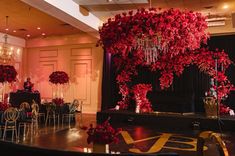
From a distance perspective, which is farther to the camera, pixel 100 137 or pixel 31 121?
pixel 31 121

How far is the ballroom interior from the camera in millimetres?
3279

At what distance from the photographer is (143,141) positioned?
4.99 metres

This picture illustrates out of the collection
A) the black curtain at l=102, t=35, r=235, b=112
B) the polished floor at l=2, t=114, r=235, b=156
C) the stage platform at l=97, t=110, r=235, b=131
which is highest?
the black curtain at l=102, t=35, r=235, b=112

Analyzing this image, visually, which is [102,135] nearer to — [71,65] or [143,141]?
[143,141]

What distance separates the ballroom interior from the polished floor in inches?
0.8

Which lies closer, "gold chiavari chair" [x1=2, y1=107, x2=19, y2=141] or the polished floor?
the polished floor

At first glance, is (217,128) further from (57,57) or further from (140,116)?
(57,57)

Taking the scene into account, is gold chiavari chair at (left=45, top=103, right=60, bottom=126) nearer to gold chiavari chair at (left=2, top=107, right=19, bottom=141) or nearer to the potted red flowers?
gold chiavari chair at (left=2, top=107, right=19, bottom=141)

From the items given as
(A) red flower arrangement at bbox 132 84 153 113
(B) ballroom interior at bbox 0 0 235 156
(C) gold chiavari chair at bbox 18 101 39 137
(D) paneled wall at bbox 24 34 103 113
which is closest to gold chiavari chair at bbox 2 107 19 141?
(B) ballroom interior at bbox 0 0 235 156

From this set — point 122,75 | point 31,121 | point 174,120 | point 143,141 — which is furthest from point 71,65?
point 143,141

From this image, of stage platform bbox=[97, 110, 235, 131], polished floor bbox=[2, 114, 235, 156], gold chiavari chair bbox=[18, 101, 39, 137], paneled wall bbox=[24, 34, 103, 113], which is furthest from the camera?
paneled wall bbox=[24, 34, 103, 113]

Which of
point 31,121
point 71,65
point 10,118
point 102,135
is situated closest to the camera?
point 102,135

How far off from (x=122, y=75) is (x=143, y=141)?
4.33 metres

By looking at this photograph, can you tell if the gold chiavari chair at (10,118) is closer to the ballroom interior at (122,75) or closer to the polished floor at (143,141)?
the ballroom interior at (122,75)
